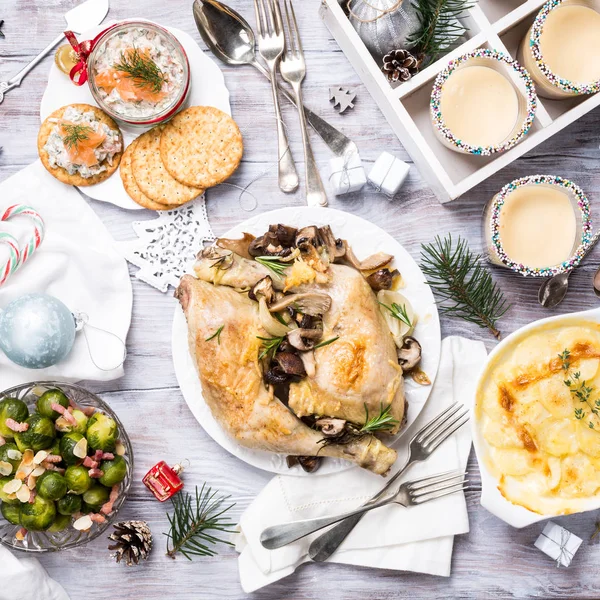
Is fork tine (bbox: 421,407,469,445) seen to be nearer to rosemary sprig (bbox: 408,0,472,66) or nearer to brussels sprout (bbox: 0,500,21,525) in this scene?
rosemary sprig (bbox: 408,0,472,66)

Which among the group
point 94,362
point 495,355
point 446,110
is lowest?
point 94,362

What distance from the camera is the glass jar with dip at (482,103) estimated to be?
2.36m

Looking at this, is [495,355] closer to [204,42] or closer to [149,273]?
[149,273]

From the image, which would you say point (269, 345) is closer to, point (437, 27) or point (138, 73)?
point (138, 73)

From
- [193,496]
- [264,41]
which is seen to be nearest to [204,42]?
[264,41]

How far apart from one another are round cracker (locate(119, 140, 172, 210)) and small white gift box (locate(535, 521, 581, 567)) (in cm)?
209

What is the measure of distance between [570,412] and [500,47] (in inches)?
55.1

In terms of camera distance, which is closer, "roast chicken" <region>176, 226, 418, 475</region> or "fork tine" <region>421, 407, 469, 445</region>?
"roast chicken" <region>176, 226, 418, 475</region>

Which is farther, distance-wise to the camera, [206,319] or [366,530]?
[366,530]

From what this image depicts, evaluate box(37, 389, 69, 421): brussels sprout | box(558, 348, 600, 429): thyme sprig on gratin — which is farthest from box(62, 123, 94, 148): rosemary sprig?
box(558, 348, 600, 429): thyme sprig on gratin

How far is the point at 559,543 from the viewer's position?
2.62 meters

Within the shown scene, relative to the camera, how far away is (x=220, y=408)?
2324mm

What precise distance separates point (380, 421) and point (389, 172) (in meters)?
1.00

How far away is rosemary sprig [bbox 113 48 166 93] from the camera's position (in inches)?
98.7
